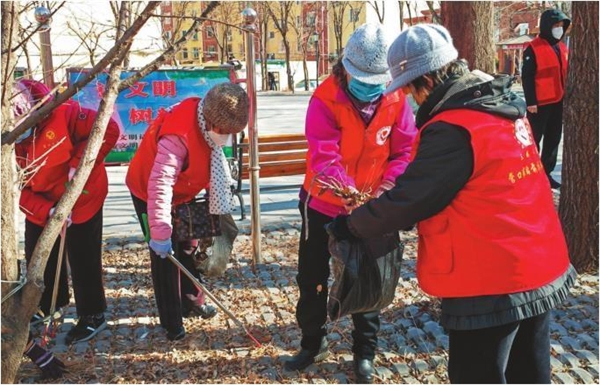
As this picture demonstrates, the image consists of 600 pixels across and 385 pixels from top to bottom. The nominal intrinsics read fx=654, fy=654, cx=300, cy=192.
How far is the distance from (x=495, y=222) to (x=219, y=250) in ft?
7.90

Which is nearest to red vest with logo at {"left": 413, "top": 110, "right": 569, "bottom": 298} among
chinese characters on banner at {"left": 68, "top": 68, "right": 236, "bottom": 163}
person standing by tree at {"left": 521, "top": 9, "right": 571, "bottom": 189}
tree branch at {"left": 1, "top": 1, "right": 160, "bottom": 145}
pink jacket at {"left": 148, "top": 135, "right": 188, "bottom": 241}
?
tree branch at {"left": 1, "top": 1, "right": 160, "bottom": 145}

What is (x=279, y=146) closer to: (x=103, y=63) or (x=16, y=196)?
(x=16, y=196)

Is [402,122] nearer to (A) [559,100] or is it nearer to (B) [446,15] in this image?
(B) [446,15]

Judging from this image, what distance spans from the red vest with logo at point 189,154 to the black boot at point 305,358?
1.19 metres

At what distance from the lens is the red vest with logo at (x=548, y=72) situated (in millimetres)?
7473

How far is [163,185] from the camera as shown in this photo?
362 centimetres

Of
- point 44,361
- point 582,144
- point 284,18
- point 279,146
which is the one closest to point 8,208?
point 44,361

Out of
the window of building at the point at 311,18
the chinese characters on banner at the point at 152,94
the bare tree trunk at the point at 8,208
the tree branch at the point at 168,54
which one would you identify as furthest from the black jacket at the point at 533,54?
the window of building at the point at 311,18

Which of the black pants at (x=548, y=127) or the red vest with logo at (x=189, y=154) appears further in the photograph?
the black pants at (x=548, y=127)

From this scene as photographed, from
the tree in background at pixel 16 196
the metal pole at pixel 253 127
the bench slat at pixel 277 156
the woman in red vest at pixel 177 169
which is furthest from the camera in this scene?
the bench slat at pixel 277 156

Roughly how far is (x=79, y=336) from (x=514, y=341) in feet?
9.16

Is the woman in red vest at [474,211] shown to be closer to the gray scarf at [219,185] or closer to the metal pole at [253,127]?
the gray scarf at [219,185]

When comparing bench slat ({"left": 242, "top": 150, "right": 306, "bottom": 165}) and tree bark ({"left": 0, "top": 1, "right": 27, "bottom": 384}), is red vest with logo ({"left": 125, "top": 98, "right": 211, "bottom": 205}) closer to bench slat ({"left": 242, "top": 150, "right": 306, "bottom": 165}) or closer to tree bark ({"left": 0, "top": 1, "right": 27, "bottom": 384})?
tree bark ({"left": 0, "top": 1, "right": 27, "bottom": 384})

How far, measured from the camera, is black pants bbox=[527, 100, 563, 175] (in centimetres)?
772
